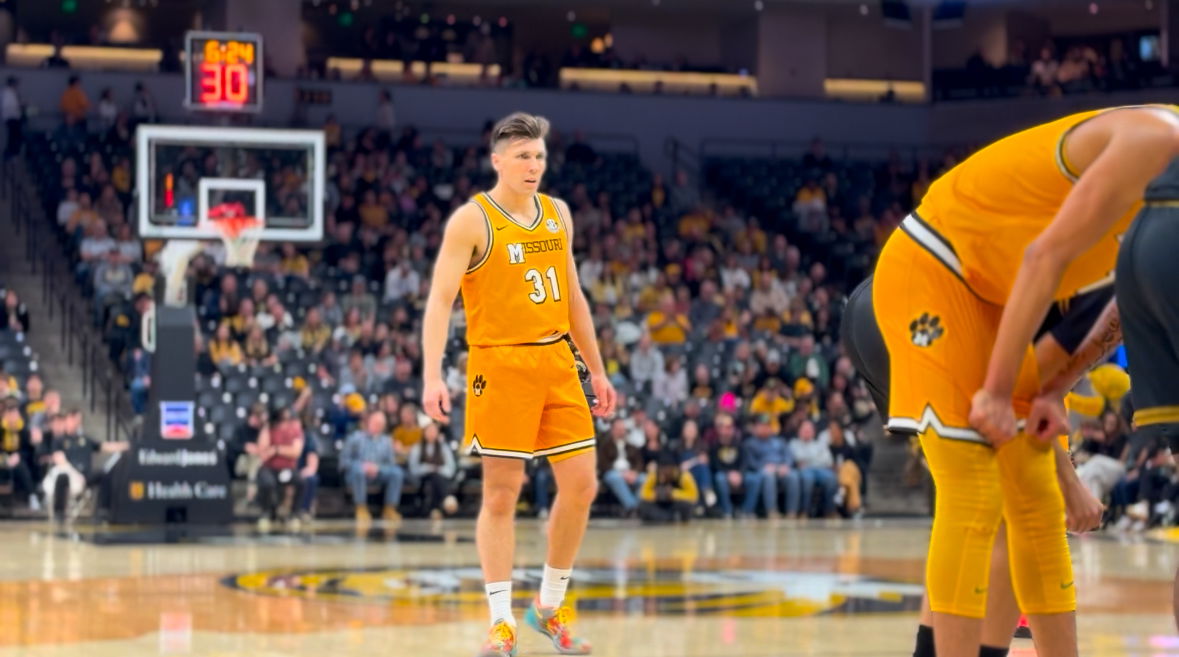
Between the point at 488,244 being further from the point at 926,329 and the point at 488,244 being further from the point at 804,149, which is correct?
the point at 804,149

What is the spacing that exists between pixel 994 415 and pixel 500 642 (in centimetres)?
298

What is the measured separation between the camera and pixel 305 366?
1912 centimetres

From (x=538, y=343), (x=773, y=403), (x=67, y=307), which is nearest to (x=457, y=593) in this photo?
(x=538, y=343)

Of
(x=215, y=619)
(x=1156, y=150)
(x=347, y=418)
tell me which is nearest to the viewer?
(x=1156, y=150)

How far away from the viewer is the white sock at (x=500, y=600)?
22.9 ft

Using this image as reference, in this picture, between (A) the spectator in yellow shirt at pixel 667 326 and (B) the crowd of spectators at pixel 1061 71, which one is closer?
(A) the spectator in yellow shirt at pixel 667 326

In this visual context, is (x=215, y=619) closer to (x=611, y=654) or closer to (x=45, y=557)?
(x=611, y=654)

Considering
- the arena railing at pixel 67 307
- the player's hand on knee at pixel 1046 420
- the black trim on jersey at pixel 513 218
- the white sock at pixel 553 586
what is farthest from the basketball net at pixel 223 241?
the player's hand on knee at pixel 1046 420

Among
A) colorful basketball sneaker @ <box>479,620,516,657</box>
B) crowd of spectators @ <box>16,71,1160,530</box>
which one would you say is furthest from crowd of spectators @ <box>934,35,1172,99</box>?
colorful basketball sneaker @ <box>479,620,516,657</box>

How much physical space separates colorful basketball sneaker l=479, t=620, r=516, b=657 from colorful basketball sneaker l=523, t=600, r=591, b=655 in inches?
13.8

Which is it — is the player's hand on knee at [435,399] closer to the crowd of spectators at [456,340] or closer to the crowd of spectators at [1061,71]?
the crowd of spectators at [456,340]

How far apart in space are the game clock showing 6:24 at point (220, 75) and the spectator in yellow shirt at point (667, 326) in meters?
5.88

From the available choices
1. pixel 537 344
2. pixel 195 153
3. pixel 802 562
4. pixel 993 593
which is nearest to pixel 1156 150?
pixel 993 593

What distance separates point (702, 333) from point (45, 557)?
11232mm
